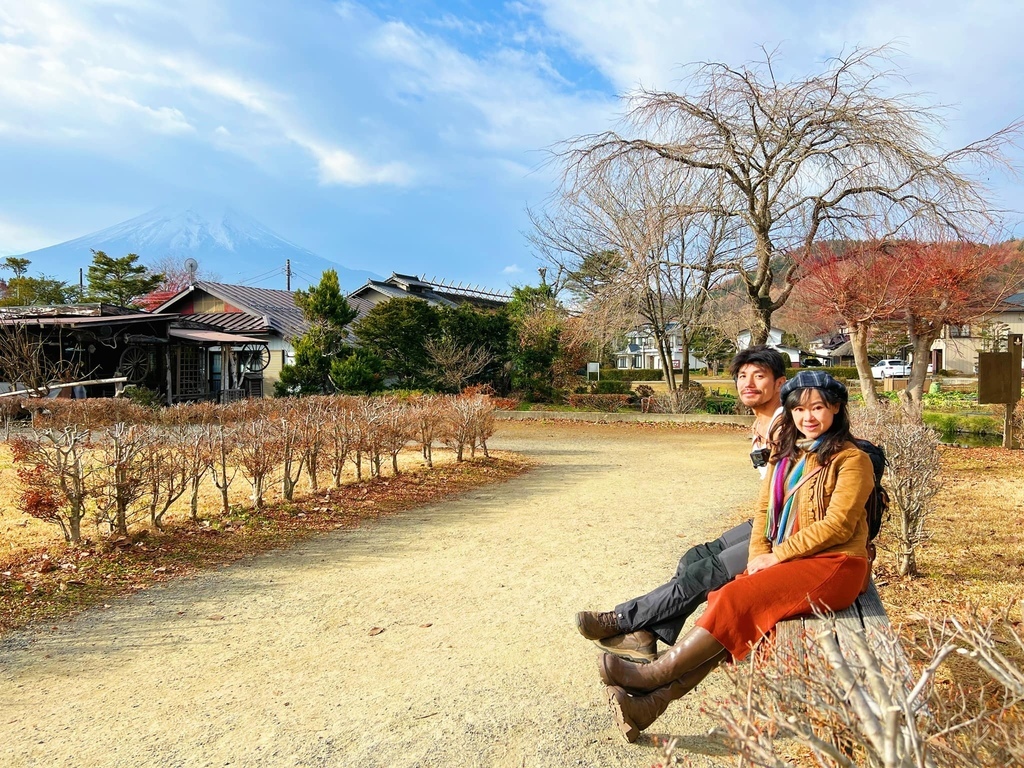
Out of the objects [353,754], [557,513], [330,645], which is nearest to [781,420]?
[353,754]

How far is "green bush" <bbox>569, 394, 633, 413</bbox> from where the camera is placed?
69.2 feet

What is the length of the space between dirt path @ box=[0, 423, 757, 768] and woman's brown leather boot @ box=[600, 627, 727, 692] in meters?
0.29

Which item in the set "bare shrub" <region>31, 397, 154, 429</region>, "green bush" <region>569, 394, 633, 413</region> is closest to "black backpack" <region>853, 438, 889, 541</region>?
"bare shrub" <region>31, 397, 154, 429</region>

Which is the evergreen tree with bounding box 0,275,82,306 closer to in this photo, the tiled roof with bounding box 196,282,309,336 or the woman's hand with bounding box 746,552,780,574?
the tiled roof with bounding box 196,282,309,336

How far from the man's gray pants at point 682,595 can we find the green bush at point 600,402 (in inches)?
691

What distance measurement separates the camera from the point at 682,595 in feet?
10.5

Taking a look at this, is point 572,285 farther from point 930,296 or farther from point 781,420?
point 781,420

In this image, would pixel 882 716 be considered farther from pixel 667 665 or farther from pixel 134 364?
pixel 134 364

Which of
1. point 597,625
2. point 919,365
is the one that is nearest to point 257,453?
point 597,625

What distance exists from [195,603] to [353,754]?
2.46 m

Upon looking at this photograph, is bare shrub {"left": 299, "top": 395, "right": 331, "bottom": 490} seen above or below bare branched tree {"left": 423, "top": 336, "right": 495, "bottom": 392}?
below

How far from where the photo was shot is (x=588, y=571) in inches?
213

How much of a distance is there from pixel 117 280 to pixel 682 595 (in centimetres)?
3423

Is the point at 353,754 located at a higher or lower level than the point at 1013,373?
lower
